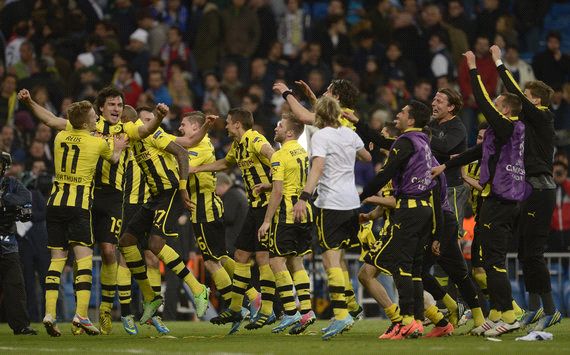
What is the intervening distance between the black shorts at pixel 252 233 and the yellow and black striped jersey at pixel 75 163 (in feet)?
6.22

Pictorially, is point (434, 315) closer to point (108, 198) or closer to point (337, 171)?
point (337, 171)

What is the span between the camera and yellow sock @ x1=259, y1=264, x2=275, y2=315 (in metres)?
14.7

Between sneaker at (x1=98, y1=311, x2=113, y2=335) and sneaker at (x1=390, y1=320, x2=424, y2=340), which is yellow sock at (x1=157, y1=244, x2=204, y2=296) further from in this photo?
→ sneaker at (x1=390, y1=320, x2=424, y2=340)

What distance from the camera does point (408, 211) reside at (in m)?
12.5

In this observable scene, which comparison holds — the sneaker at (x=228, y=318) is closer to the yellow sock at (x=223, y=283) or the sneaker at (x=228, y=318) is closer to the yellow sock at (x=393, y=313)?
the yellow sock at (x=223, y=283)

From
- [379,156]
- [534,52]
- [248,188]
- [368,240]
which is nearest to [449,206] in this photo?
[368,240]

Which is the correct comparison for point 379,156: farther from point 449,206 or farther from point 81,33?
point 449,206

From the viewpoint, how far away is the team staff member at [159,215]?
1425cm

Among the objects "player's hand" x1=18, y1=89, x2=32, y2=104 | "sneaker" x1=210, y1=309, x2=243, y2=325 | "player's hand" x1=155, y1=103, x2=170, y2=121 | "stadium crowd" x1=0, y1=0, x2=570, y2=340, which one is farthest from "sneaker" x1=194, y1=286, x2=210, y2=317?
"stadium crowd" x1=0, y1=0, x2=570, y2=340

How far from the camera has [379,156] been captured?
21.6m

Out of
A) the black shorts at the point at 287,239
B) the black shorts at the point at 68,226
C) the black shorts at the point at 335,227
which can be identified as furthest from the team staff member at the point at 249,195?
the black shorts at the point at 335,227

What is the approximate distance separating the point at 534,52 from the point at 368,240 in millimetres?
12289

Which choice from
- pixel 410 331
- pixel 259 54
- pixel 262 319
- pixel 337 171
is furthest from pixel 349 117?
pixel 259 54

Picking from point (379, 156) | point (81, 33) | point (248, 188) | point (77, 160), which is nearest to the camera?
point (77, 160)
